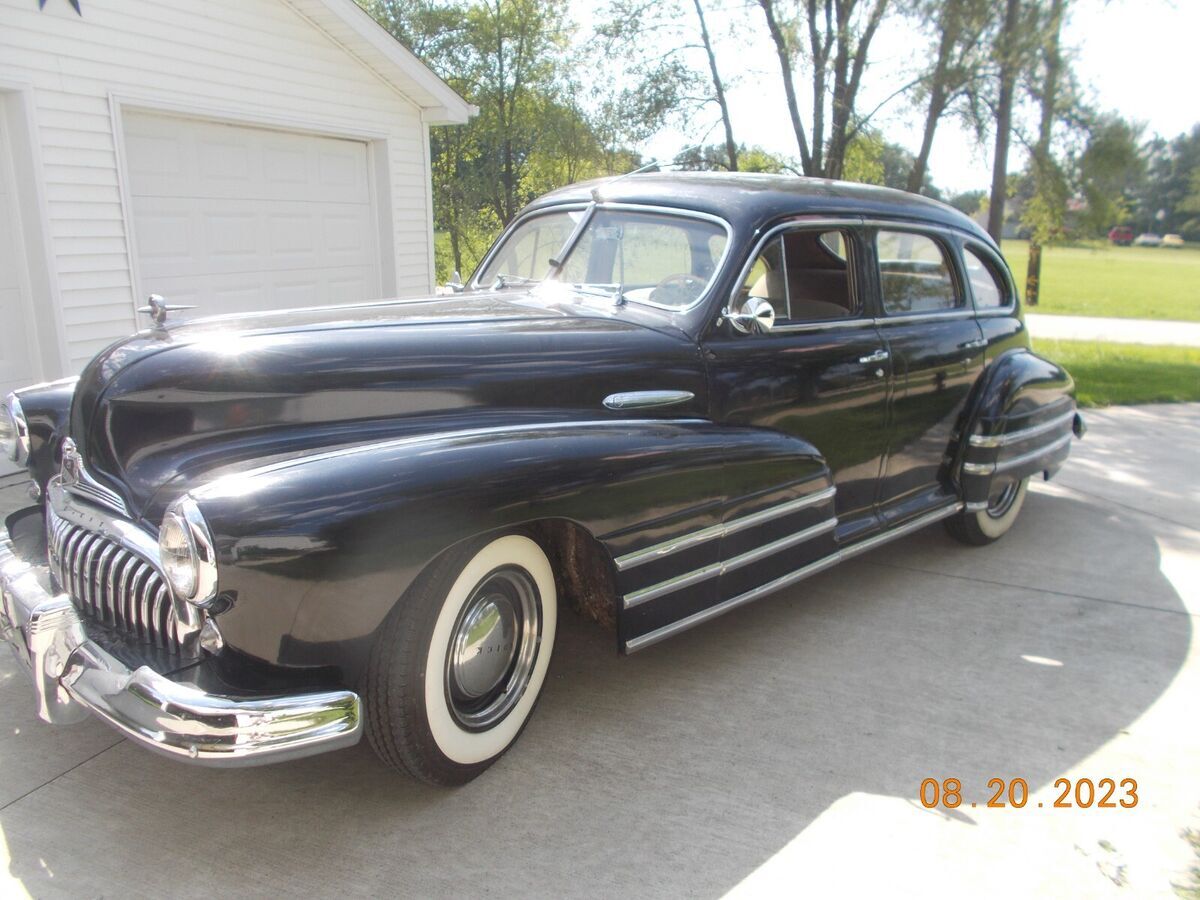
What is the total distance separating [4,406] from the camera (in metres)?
3.30

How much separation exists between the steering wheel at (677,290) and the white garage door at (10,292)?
4.74 m

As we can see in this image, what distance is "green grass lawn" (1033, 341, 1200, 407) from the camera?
9195 mm

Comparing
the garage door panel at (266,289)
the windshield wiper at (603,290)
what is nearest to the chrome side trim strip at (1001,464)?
the windshield wiper at (603,290)

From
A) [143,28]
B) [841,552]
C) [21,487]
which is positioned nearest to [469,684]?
[841,552]

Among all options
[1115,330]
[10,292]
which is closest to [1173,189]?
[1115,330]

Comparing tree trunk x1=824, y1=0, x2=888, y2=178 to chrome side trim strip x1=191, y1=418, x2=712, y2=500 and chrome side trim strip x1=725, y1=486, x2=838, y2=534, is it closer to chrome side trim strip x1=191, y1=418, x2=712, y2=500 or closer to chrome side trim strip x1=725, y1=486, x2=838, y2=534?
chrome side trim strip x1=725, y1=486, x2=838, y2=534

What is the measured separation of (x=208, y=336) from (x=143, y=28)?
514 centimetres

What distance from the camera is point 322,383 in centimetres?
266

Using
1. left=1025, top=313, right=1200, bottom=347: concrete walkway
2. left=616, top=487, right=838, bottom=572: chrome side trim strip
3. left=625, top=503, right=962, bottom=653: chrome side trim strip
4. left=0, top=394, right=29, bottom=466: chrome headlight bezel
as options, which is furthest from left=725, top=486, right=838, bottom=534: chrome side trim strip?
left=1025, top=313, right=1200, bottom=347: concrete walkway

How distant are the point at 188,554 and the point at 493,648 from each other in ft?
3.19

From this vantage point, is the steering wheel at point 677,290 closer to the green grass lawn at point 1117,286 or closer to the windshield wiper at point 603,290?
the windshield wiper at point 603,290

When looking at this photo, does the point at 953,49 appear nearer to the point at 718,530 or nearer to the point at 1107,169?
the point at 1107,169

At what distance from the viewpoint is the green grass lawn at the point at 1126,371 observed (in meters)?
9.20

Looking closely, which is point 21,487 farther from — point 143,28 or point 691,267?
point 691,267
